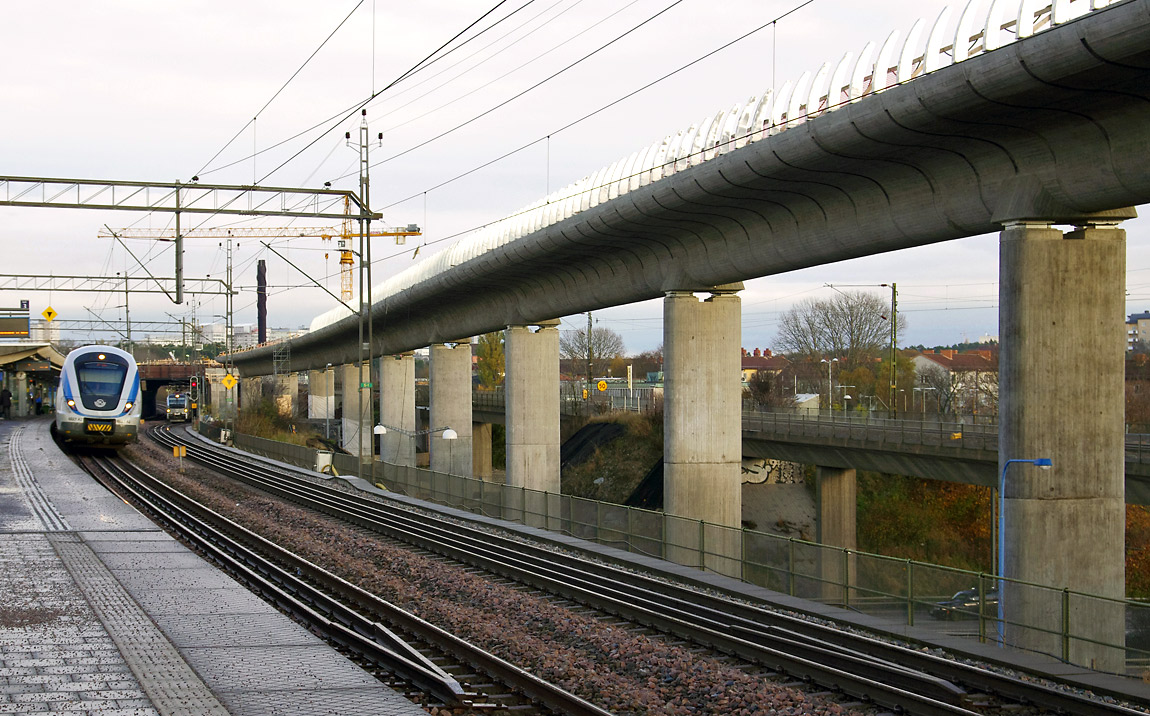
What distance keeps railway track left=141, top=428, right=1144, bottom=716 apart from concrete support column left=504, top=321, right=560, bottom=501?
615 inches

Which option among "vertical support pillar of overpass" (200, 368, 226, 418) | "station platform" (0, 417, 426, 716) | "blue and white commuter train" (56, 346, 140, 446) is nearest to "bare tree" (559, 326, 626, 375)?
"vertical support pillar of overpass" (200, 368, 226, 418)

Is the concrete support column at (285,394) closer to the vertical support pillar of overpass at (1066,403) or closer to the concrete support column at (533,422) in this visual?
the concrete support column at (533,422)

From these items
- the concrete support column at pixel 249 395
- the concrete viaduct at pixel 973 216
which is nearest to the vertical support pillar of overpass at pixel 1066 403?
the concrete viaduct at pixel 973 216

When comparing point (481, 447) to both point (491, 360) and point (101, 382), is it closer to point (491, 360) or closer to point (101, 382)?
point (101, 382)

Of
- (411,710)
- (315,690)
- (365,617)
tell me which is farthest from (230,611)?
(411,710)

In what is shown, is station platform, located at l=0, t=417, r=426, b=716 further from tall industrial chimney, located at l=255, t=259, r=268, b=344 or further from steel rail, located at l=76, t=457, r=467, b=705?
tall industrial chimney, located at l=255, t=259, r=268, b=344

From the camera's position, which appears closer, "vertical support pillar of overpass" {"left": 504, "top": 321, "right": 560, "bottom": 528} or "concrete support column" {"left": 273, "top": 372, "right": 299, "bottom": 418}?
"vertical support pillar of overpass" {"left": 504, "top": 321, "right": 560, "bottom": 528}

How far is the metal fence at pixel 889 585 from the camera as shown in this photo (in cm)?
1391

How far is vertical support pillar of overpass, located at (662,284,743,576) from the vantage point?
31.0 meters

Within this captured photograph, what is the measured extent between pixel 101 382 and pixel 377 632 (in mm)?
34920

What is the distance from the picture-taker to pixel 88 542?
74.5ft

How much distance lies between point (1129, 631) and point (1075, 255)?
7.67 meters

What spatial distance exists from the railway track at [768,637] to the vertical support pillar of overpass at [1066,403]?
5456 millimetres

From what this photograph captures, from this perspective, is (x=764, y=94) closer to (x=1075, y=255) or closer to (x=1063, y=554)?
(x=1075, y=255)
